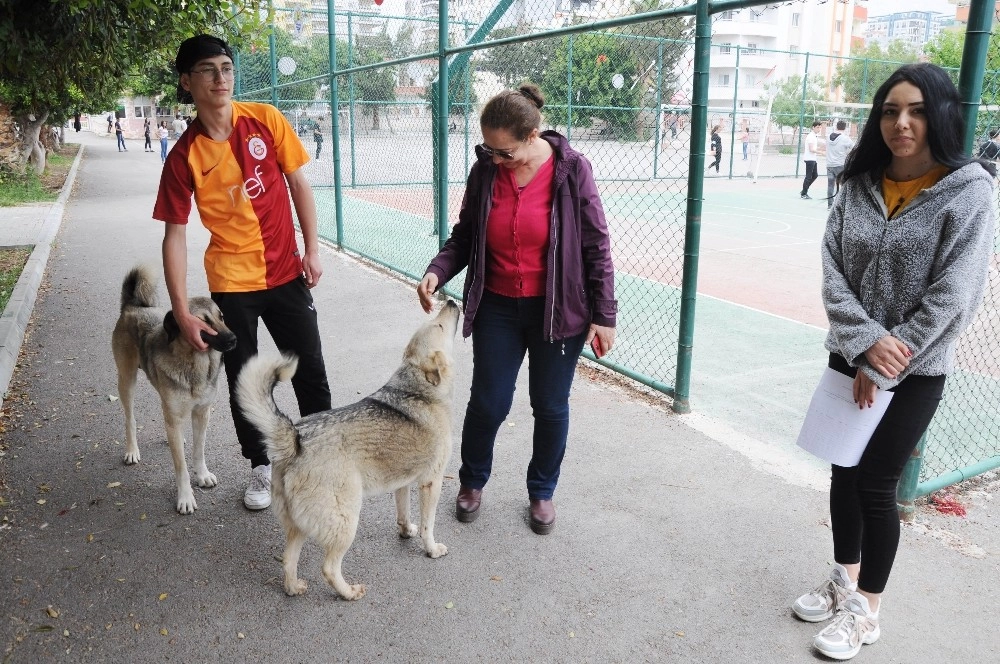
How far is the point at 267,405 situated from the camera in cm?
268

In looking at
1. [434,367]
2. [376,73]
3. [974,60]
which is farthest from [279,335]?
[376,73]

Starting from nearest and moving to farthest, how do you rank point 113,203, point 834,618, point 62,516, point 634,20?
point 834,618, point 62,516, point 634,20, point 113,203

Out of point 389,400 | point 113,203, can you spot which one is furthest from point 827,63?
point 389,400

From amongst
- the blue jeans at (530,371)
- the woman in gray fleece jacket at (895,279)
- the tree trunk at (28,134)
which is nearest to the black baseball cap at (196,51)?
the blue jeans at (530,371)

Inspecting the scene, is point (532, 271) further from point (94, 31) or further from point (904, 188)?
point (94, 31)

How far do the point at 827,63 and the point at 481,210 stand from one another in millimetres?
23962

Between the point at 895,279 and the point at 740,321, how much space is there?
4862 millimetres

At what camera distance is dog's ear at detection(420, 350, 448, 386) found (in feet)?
9.80

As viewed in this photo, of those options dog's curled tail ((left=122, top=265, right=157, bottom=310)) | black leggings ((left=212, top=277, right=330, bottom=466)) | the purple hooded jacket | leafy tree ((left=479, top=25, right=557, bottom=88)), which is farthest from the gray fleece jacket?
leafy tree ((left=479, top=25, right=557, bottom=88))

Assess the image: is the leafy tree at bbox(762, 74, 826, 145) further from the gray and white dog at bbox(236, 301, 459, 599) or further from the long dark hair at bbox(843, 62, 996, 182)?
the gray and white dog at bbox(236, 301, 459, 599)

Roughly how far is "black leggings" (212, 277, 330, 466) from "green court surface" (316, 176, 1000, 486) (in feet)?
7.71

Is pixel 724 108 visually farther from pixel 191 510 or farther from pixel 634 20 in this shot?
pixel 191 510

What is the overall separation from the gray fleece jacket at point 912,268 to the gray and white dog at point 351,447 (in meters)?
1.50

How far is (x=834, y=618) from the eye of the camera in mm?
2645
